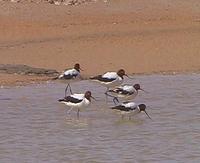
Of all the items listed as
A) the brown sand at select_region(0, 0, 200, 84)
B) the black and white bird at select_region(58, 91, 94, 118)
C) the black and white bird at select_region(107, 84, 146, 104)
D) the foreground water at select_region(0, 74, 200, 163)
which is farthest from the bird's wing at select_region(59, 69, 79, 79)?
the brown sand at select_region(0, 0, 200, 84)

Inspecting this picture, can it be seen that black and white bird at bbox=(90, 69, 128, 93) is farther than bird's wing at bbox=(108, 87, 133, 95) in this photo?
Yes

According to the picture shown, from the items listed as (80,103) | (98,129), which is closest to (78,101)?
(80,103)

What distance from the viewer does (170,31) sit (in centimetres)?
2119

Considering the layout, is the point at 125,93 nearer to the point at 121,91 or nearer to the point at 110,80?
the point at 121,91

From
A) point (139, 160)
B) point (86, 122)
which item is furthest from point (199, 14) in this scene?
point (139, 160)

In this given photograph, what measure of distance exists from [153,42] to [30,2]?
7.01 metres

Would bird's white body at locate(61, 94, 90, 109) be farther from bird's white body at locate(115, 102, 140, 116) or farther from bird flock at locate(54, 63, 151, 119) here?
bird's white body at locate(115, 102, 140, 116)

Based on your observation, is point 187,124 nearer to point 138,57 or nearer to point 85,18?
point 138,57

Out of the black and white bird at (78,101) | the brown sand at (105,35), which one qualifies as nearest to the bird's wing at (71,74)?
the black and white bird at (78,101)

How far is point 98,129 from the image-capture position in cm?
1065

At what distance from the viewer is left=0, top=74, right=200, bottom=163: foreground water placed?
9.23 meters

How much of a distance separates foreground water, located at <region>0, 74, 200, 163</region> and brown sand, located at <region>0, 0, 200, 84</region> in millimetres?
2225

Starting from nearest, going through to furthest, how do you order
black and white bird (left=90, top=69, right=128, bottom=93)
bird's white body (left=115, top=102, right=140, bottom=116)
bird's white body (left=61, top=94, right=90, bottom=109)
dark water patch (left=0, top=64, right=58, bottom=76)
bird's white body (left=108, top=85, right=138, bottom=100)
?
bird's white body (left=115, top=102, right=140, bottom=116) → bird's white body (left=61, top=94, right=90, bottom=109) → bird's white body (left=108, top=85, right=138, bottom=100) → black and white bird (left=90, top=69, right=128, bottom=93) → dark water patch (left=0, top=64, right=58, bottom=76)

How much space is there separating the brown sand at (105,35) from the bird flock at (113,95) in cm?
186
